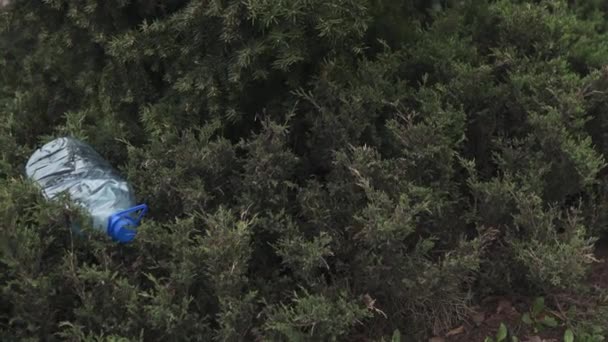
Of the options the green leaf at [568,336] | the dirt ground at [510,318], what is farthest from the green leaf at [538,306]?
the green leaf at [568,336]

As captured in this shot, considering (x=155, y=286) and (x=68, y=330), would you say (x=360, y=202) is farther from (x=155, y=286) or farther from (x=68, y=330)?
(x=68, y=330)

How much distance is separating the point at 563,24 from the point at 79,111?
2.85 m

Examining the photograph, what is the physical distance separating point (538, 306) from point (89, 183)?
2220 millimetres

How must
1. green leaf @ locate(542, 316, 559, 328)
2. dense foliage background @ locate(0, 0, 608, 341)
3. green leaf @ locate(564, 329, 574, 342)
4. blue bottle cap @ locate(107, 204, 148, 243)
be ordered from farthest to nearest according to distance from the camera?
green leaf @ locate(542, 316, 559, 328), green leaf @ locate(564, 329, 574, 342), blue bottle cap @ locate(107, 204, 148, 243), dense foliage background @ locate(0, 0, 608, 341)

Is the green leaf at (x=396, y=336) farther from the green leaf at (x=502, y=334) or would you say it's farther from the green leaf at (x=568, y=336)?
the green leaf at (x=568, y=336)

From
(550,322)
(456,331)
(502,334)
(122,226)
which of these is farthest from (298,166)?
(550,322)

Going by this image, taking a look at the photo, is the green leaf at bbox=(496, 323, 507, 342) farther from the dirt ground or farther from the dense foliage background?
the dense foliage background

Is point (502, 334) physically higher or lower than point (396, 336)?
lower

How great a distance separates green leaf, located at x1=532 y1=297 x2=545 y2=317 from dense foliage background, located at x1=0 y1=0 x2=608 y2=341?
0.10 meters

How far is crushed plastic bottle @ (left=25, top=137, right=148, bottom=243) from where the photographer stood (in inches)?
119

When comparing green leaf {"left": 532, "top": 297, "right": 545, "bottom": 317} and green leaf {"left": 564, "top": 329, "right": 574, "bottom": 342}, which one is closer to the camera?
green leaf {"left": 564, "top": 329, "right": 574, "bottom": 342}

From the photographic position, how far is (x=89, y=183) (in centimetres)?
324

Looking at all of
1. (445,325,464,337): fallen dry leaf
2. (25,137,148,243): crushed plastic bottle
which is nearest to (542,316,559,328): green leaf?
(445,325,464,337): fallen dry leaf

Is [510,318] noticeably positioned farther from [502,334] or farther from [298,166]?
[298,166]
